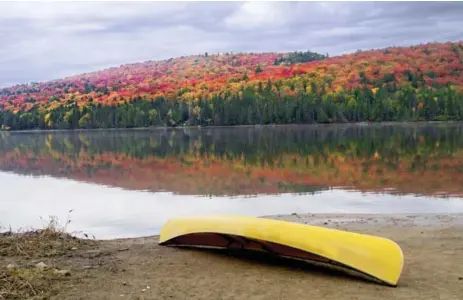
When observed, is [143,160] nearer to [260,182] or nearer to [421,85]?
[260,182]

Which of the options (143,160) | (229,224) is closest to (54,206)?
(229,224)

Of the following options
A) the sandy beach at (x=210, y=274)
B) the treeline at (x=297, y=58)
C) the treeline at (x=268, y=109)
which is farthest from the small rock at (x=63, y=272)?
the treeline at (x=297, y=58)

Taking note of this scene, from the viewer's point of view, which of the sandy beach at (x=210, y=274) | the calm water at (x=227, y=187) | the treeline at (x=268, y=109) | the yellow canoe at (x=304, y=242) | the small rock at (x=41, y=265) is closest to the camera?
the sandy beach at (x=210, y=274)

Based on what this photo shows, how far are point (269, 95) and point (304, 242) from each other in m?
97.8

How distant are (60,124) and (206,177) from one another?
96.4 metres

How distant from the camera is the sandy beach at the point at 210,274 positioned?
6789mm

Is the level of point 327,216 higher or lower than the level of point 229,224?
lower

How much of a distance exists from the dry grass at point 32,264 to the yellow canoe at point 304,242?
76.3 inches

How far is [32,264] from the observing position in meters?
8.02

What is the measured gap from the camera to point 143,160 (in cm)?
3678

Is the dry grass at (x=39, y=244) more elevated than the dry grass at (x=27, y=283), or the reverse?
the dry grass at (x=27, y=283)

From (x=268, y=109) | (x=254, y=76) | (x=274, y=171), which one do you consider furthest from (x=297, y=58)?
(x=274, y=171)

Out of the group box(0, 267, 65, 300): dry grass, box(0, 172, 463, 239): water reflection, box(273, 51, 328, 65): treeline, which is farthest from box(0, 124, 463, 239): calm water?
box(273, 51, 328, 65): treeline

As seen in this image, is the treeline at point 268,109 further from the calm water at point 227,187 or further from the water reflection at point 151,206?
the water reflection at point 151,206
